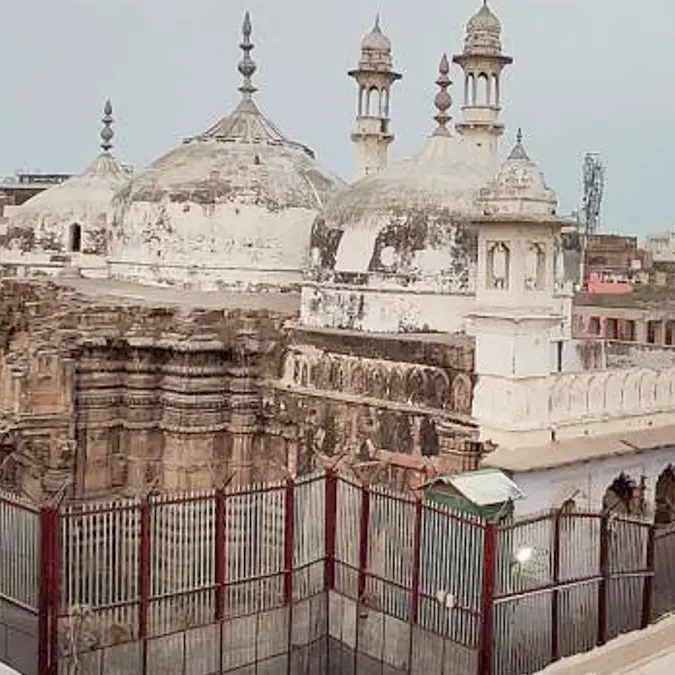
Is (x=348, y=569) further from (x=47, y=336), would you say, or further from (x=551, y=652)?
(x=47, y=336)

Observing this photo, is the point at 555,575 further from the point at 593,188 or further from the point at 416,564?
the point at 593,188

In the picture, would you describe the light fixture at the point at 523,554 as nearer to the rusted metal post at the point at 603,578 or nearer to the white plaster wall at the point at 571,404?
the rusted metal post at the point at 603,578

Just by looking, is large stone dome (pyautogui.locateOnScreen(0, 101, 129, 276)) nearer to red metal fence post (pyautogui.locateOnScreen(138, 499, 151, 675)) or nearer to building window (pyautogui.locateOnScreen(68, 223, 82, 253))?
building window (pyautogui.locateOnScreen(68, 223, 82, 253))

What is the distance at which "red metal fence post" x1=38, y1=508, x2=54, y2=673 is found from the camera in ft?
29.1

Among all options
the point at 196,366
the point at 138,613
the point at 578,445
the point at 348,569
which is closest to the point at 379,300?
the point at 196,366

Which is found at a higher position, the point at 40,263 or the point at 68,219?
the point at 68,219

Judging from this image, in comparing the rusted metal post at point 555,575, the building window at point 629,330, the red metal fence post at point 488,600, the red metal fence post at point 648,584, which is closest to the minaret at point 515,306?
the red metal fence post at point 648,584

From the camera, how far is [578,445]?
1289 centimetres

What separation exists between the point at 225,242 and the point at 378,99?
7694 mm

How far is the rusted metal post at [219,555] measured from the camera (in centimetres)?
960

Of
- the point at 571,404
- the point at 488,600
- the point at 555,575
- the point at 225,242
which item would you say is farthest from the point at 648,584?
the point at 225,242

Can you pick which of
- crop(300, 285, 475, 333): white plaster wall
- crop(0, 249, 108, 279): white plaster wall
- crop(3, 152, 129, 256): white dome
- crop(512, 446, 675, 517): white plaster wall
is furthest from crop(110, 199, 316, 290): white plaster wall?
crop(512, 446, 675, 517): white plaster wall

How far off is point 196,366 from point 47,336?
1.96 metres

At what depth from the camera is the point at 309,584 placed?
1041 centimetres
